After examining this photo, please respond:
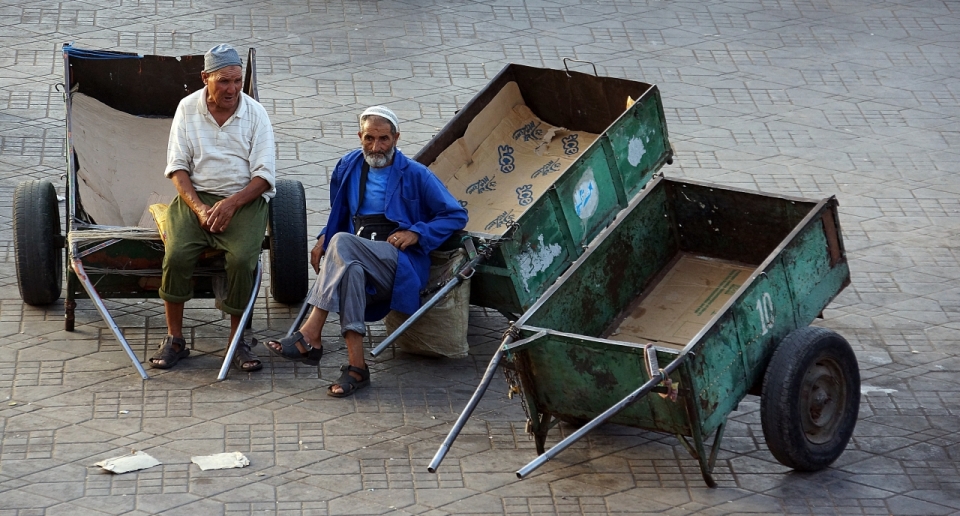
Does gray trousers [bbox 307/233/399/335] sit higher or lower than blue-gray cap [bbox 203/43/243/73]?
lower

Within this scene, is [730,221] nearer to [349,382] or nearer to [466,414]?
[349,382]

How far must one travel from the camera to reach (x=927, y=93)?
11.8 meters

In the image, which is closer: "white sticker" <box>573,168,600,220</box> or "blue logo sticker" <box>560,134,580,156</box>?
"white sticker" <box>573,168,600,220</box>

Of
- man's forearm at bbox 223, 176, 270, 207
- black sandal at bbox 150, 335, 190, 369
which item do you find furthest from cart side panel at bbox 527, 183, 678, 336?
black sandal at bbox 150, 335, 190, 369

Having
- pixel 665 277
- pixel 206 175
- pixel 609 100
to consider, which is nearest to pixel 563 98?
pixel 609 100

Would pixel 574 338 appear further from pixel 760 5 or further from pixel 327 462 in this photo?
pixel 760 5

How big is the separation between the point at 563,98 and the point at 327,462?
358 centimetres

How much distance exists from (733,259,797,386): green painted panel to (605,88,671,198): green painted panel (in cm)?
181

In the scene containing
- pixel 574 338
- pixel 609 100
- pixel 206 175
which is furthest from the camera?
pixel 609 100

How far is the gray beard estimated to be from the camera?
6887mm

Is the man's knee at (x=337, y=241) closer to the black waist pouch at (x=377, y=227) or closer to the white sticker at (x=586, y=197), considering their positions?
the black waist pouch at (x=377, y=227)

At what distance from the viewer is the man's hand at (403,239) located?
677cm

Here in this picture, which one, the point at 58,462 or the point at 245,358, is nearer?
the point at 58,462

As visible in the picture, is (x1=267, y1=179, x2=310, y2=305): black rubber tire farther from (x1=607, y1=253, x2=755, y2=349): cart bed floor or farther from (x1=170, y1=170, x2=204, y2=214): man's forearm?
(x1=607, y1=253, x2=755, y2=349): cart bed floor
